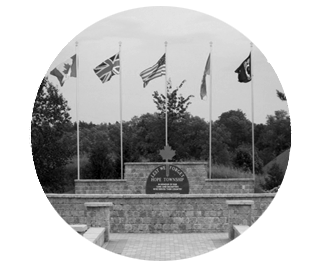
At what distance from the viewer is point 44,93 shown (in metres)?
20.3

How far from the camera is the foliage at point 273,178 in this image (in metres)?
20.1

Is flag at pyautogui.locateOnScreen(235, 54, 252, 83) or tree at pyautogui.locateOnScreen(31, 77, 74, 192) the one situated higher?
→ flag at pyautogui.locateOnScreen(235, 54, 252, 83)

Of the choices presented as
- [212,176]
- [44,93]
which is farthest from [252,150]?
[44,93]

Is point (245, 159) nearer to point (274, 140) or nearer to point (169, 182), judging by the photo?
point (274, 140)

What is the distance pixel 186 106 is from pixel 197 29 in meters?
3.16

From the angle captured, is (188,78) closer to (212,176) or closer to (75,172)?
(212,176)

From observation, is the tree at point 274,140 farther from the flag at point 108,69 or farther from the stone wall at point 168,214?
the stone wall at point 168,214

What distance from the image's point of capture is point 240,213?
12.8 metres

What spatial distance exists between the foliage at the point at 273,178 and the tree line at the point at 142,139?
44 cm

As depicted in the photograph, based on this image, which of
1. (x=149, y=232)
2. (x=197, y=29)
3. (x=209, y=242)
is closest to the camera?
(x=209, y=242)

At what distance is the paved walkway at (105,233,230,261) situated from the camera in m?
11.8

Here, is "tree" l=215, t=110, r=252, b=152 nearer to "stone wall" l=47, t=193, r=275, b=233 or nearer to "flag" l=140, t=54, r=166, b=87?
"flag" l=140, t=54, r=166, b=87

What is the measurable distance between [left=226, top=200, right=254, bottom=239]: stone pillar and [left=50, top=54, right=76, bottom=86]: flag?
8.37 meters

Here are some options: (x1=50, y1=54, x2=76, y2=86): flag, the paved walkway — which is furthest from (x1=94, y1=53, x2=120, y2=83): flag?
the paved walkway
